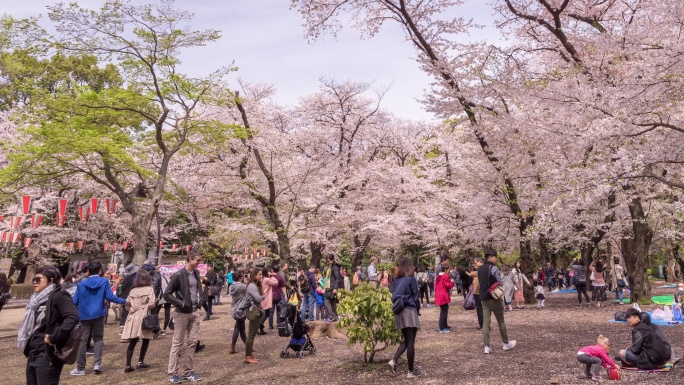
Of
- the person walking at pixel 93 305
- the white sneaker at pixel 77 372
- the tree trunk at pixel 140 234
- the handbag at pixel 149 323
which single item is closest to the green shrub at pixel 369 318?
the handbag at pixel 149 323

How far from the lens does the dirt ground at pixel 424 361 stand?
20.3ft

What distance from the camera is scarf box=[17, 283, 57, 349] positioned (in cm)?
443

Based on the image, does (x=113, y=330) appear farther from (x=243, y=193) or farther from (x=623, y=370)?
(x=623, y=370)

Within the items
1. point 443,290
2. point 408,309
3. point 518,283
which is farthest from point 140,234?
point 518,283

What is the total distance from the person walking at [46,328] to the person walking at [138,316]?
273 cm

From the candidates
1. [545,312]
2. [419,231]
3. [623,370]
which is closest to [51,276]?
[623,370]

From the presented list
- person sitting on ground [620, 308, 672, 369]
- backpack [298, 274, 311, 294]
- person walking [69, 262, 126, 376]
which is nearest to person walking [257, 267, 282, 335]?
backpack [298, 274, 311, 294]

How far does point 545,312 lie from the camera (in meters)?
13.4

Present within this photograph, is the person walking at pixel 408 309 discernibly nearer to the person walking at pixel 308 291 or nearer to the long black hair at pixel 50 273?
the long black hair at pixel 50 273

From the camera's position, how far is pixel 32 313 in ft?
14.7

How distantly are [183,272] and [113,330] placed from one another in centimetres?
713

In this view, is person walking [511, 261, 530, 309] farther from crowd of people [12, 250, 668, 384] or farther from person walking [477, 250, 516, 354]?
person walking [477, 250, 516, 354]

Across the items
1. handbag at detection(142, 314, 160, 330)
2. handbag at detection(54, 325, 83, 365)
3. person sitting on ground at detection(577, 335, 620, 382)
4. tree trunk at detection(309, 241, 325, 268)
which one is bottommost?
person sitting on ground at detection(577, 335, 620, 382)

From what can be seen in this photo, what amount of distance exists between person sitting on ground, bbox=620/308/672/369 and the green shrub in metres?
3.23
